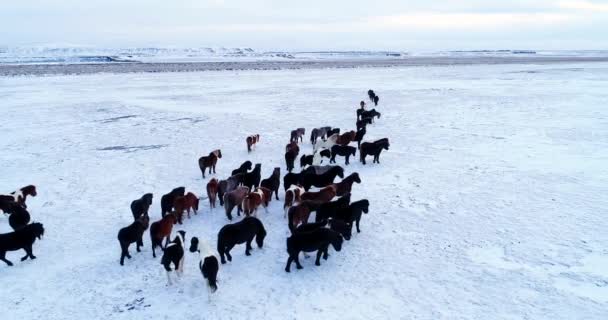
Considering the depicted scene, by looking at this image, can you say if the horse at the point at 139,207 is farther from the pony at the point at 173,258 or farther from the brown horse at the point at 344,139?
the brown horse at the point at 344,139

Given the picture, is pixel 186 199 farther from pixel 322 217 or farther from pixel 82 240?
pixel 322 217

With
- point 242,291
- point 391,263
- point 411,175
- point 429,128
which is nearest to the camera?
point 242,291

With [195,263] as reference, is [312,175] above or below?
above

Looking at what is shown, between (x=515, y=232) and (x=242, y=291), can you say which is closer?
(x=242, y=291)

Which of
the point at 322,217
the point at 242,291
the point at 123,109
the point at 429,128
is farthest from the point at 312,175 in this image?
the point at 123,109

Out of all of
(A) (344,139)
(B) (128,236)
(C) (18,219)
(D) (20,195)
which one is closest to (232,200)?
(B) (128,236)

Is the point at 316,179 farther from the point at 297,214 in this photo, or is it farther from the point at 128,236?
the point at 128,236

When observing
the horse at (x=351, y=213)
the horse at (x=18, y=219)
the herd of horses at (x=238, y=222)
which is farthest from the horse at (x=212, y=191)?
the horse at (x=18, y=219)
